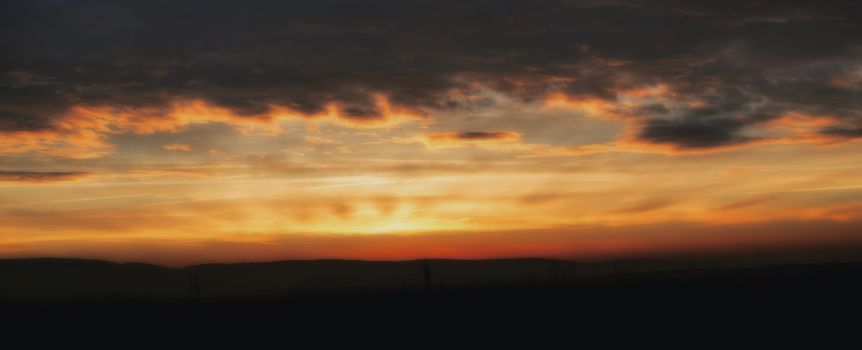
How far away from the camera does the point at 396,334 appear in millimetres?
42781

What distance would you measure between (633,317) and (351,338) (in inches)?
642

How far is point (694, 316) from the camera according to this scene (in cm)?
4688

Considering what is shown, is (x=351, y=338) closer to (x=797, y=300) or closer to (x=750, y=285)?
(x=797, y=300)

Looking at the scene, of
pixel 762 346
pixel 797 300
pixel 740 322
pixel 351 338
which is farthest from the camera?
pixel 797 300

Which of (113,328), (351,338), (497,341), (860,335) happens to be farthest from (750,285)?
(113,328)

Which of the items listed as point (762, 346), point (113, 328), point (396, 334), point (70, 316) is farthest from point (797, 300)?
point (70, 316)

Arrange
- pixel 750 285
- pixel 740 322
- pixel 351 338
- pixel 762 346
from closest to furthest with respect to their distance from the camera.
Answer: pixel 762 346, pixel 351 338, pixel 740 322, pixel 750 285

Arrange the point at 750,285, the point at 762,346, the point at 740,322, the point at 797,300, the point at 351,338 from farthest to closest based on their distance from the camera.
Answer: the point at 750,285 < the point at 797,300 < the point at 740,322 < the point at 351,338 < the point at 762,346

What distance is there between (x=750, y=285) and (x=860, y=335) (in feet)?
78.9

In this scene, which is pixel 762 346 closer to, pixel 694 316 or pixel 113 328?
pixel 694 316

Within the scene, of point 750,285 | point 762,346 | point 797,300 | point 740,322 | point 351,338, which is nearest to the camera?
point 762,346

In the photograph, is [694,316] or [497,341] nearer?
[497,341]

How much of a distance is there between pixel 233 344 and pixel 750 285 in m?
41.5

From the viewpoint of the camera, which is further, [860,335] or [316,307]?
[316,307]
